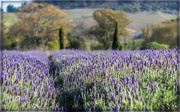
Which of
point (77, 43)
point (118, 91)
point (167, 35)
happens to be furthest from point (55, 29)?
point (118, 91)

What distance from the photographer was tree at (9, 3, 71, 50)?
2891cm

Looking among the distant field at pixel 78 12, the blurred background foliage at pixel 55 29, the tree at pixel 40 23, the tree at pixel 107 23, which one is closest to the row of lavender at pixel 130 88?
the blurred background foliage at pixel 55 29

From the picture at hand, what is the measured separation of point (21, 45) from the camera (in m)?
25.0

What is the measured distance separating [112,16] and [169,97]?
25678 millimetres

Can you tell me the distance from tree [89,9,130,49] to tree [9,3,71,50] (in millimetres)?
6451

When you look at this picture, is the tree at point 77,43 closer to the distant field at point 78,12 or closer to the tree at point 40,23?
the tree at point 40,23

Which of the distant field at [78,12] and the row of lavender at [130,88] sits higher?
the distant field at [78,12]

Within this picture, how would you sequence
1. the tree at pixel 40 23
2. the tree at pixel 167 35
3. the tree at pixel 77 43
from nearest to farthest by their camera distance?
the tree at pixel 167 35, the tree at pixel 77 43, the tree at pixel 40 23

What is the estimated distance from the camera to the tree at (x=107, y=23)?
27219 millimetres

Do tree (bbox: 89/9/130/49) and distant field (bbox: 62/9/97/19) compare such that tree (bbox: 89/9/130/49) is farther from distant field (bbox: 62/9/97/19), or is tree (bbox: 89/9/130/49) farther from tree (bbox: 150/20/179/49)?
distant field (bbox: 62/9/97/19)

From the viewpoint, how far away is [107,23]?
27016mm

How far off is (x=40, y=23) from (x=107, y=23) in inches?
467

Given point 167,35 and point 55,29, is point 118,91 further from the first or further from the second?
point 55,29

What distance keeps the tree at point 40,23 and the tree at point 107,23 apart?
6451 mm
